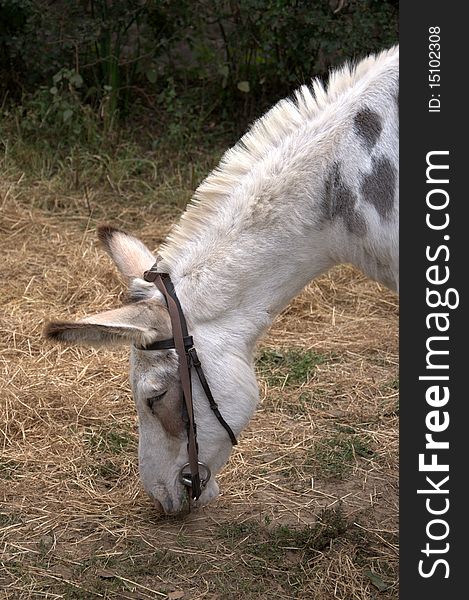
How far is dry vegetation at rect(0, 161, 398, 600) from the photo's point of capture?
11.8 feet

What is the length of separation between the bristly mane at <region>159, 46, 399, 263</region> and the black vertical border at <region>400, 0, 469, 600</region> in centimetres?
31

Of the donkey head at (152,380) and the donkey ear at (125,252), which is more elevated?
Result: the donkey ear at (125,252)

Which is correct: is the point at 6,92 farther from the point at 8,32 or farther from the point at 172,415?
the point at 172,415

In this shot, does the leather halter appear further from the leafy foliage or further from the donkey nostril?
the leafy foliage

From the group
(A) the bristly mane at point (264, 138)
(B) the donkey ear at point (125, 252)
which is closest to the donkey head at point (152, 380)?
(B) the donkey ear at point (125, 252)

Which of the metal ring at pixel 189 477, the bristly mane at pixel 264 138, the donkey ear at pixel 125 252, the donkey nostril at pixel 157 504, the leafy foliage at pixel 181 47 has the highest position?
the leafy foliage at pixel 181 47

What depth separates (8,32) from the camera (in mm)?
8211

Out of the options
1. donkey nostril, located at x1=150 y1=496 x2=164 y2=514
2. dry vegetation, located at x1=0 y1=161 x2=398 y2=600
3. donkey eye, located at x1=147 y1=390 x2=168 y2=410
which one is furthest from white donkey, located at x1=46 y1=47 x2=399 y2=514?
dry vegetation, located at x1=0 y1=161 x2=398 y2=600

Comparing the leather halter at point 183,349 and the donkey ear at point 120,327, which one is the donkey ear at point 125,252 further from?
the donkey ear at point 120,327

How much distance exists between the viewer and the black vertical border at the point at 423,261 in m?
3.01

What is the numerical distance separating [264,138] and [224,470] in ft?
5.23

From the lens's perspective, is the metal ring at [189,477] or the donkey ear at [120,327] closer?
the donkey ear at [120,327]

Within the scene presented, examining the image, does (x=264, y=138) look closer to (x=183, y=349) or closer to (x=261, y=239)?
(x=261, y=239)

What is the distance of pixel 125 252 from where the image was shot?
3535 mm
